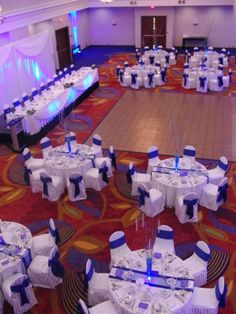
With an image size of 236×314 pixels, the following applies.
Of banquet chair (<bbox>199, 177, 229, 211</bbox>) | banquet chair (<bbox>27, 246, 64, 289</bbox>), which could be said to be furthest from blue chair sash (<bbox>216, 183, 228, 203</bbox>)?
banquet chair (<bbox>27, 246, 64, 289</bbox>)

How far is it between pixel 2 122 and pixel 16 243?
741 cm

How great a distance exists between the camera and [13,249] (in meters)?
6.49

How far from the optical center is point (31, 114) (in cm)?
1180

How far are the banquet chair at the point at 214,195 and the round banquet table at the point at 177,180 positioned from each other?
15 cm

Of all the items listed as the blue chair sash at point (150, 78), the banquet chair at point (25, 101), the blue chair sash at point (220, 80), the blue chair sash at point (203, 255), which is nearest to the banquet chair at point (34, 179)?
the banquet chair at point (25, 101)

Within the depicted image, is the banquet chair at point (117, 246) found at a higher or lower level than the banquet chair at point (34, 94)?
lower

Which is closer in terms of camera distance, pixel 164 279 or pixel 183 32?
pixel 164 279

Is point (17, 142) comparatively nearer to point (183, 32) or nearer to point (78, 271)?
point (78, 271)

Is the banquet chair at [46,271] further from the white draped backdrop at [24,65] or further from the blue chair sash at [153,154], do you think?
the white draped backdrop at [24,65]

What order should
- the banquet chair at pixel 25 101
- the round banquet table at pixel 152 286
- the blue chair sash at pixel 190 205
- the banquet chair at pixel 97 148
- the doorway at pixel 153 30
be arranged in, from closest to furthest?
the round banquet table at pixel 152 286
the blue chair sash at pixel 190 205
the banquet chair at pixel 97 148
the banquet chair at pixel 25 101
the doorway at pixel 153 30

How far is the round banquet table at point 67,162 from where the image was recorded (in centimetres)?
907

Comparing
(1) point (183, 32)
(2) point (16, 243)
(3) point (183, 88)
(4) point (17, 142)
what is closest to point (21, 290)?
(2) point (16, 243)

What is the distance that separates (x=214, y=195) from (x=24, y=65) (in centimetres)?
1057

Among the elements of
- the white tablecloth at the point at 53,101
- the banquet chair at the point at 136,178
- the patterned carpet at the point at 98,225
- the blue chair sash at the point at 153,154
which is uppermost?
the white tablecloth at the point at 53,101
